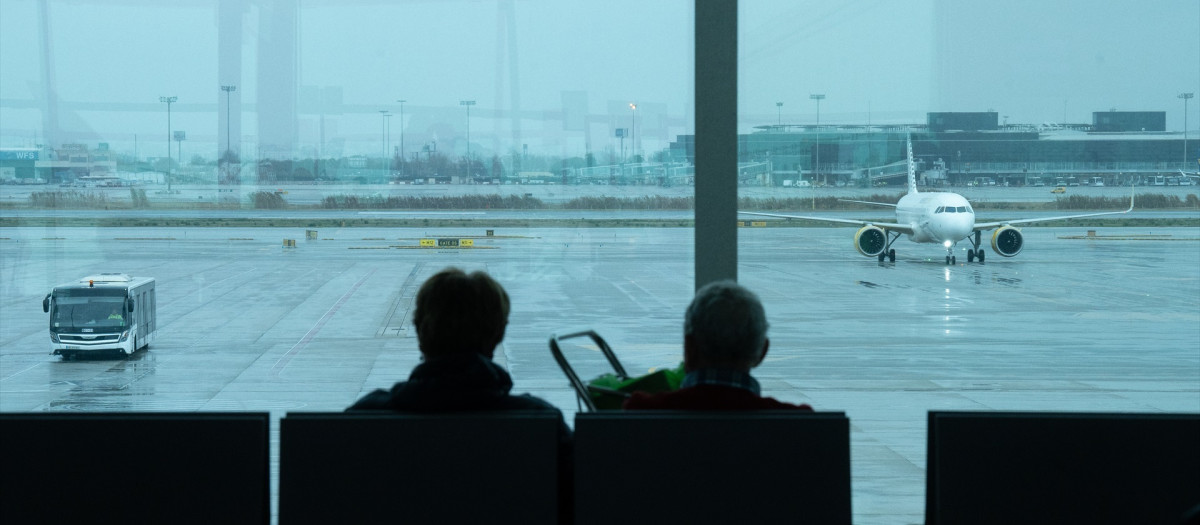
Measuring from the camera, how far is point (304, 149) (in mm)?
4238

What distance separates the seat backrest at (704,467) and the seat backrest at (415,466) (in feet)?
0.27

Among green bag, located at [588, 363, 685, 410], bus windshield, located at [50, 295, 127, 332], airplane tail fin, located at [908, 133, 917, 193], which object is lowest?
bus windshield, located at [50, 295, 127, 332]

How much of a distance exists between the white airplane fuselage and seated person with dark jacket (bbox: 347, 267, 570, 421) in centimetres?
1797

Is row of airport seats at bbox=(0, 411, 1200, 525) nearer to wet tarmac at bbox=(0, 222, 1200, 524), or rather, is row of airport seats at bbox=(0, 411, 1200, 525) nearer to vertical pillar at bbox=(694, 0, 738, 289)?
vertical pillar at bbox=(694, 0, 738, 289)

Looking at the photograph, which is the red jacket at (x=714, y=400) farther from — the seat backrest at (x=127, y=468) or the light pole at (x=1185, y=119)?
the light pole at (x=1185, y=119)

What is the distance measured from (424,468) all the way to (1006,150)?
16.0 feet

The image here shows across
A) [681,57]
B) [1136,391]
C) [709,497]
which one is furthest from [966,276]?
[709,497]

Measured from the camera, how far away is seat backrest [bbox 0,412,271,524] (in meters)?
1.64

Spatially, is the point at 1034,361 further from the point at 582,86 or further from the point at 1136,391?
the point at 582,86

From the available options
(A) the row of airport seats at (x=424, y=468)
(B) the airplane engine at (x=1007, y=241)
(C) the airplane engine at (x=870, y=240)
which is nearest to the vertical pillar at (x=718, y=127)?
(A) the row of airport seats at (x=424, y=468)

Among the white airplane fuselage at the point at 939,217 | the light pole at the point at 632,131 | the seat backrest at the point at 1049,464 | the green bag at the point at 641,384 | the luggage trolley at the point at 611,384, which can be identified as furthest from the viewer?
the white airplane fuselage at the point at 939,217

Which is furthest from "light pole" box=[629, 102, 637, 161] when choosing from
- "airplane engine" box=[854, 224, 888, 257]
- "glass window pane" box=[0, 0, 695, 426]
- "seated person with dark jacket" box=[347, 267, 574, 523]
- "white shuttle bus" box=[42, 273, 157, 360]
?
"airplane engine" box=[854, 224, 888, 257]

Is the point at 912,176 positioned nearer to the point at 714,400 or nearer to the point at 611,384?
the point at 611,384

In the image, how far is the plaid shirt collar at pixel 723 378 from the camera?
1749mm
